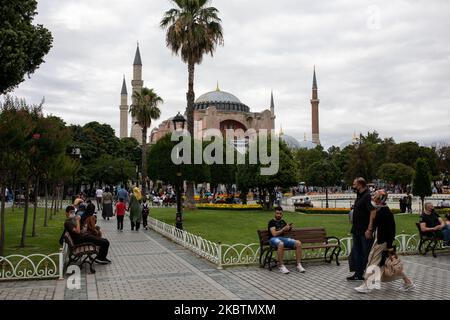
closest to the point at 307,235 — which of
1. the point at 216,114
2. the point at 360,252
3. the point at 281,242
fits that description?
the point at 281,242

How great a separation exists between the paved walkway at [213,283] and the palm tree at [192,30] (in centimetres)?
1432

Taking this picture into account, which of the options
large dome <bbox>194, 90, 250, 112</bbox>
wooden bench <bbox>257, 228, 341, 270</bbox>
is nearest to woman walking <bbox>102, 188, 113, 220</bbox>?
wooden bench <bbox>257, 228, 341, 270</bbox>

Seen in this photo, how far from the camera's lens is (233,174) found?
41.6 m

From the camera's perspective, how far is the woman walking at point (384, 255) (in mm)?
6480

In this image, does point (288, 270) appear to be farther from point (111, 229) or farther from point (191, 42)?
point (191, 42)

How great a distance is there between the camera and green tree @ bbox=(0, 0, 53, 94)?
479 inches

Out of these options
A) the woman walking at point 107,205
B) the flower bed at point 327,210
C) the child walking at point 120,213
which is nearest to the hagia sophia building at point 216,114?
the flower bed at point 327,210

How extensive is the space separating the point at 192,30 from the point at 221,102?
65162mm

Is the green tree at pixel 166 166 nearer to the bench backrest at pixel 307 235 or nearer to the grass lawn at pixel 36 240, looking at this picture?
the grass lawn at pixel 36 240

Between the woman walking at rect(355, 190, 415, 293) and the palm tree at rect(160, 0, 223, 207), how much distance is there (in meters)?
16.7
